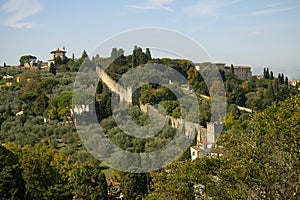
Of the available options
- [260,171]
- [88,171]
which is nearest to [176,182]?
[260,171]

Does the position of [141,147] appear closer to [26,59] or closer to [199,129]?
[199,129]

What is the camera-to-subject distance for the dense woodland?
5.04 meters

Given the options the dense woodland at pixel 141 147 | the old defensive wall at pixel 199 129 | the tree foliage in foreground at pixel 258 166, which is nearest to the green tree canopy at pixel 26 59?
the dense woodland at pixel 141 147

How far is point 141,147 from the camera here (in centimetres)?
1458

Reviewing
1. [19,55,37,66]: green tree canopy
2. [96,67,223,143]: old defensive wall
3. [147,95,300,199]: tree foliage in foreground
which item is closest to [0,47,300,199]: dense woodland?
[147,95,300,199]: tree foliage in foreground

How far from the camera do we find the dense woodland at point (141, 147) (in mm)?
5035

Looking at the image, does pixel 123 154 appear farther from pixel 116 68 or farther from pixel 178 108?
pixel 116 68

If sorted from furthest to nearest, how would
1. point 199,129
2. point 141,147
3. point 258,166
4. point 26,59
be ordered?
point 26,59
point 199,129
point 141,147
point 258,166

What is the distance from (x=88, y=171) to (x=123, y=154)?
3239 millimetres

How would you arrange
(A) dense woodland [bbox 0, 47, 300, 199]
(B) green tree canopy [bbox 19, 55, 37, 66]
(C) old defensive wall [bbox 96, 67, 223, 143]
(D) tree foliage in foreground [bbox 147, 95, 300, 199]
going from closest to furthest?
1. (D) tree foliage in foreground [bbox 147, 95, 300, 199]
2. (A) dense woodland [bbox 0, 47, 300, 199]
3. (C) old defensive wall [bbox 96, 67, 223, 143]
4. (B) green tree canopy [bbox 19, 55, 37, 66]

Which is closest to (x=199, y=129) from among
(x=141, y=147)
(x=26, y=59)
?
(x=141, y=147)

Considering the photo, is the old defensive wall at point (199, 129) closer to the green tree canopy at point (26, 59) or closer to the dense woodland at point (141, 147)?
the dense woodland at point (141, 147)

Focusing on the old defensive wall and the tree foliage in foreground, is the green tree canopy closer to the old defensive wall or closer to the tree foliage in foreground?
the old defensive wall

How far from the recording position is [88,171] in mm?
10547
